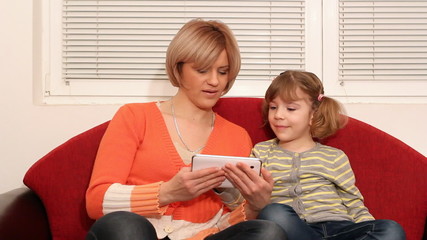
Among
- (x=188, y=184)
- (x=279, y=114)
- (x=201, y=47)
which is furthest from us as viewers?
(x=279, y=114)

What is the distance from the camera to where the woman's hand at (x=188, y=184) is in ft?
4.16

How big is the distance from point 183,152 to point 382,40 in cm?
113

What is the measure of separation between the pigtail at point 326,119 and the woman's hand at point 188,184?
50cm

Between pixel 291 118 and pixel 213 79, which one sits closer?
pixel 213 79

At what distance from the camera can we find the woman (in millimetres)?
1305

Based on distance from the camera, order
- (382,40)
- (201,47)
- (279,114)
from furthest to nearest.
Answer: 1. (382,40)
2. (279,114)
3. (201,47)

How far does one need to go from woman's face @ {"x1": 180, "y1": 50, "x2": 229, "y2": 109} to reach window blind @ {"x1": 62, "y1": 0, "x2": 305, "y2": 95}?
50 cm

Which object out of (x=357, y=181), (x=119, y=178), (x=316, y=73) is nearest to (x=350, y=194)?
(x=357, y=181)

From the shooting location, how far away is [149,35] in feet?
6.72

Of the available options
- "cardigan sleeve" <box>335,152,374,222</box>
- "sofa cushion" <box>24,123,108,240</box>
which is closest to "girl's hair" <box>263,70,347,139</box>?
"cardigan sleeve" <box>335,152,374,222</box>

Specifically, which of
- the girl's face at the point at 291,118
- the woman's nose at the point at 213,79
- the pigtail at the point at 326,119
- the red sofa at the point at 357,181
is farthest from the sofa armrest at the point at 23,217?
the pigtail at the point at 326,119

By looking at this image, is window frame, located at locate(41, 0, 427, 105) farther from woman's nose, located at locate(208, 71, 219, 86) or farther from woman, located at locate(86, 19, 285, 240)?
woman's nose, located at locate(208, 71, 219, 86)

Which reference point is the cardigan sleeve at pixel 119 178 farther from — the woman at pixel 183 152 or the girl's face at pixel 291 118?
the girl's face at pixel 291 118

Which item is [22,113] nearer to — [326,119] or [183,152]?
[183,152]
